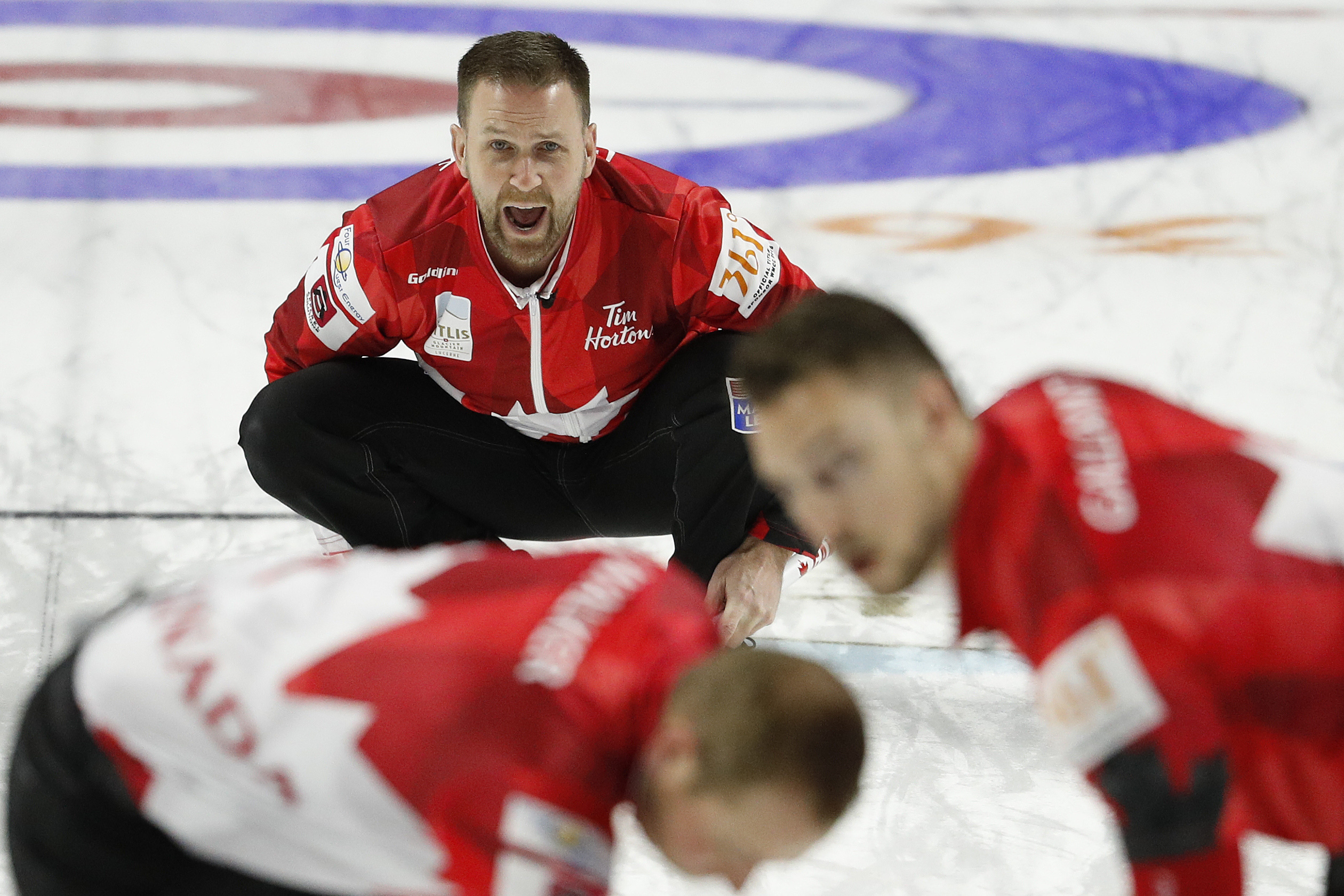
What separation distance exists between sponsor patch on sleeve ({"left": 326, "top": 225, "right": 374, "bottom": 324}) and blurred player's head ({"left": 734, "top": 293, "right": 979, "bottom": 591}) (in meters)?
1.14

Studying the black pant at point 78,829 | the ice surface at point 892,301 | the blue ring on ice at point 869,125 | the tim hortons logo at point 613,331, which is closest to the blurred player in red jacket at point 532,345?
the tim hortons logo at point 613,331

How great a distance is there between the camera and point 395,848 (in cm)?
122

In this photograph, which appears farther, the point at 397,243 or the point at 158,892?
the point at 397,243

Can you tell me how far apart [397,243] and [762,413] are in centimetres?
114

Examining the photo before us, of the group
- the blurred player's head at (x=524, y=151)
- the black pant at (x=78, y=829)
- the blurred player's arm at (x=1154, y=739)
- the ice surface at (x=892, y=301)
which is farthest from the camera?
the blurred player's head at (x=524, y=151)

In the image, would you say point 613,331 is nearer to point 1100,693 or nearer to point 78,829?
point 78,829

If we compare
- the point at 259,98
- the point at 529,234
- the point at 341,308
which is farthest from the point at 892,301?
the point at 259,98

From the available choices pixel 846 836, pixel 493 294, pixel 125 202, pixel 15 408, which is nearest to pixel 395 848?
pixel 846 836

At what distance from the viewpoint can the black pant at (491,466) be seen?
7.64 ft

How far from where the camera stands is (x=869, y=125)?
384 cm

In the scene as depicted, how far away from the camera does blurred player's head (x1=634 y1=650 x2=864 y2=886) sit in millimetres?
1124

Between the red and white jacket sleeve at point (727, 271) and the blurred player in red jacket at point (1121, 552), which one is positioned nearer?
the blurred player in red jacket at point (1121, 552)

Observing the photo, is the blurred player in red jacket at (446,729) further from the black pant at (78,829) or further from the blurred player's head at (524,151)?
the blurred player's head at (524,151)

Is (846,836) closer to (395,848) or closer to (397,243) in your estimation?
(395,848)
